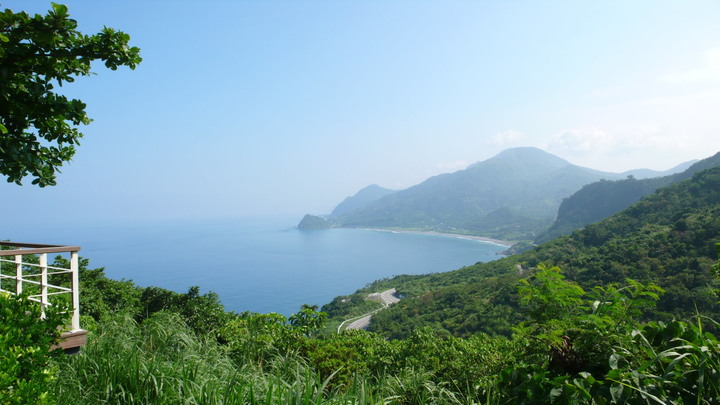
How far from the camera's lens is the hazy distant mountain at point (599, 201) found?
82500mm

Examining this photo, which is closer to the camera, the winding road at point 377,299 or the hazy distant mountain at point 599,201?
the winding road at point 377,299

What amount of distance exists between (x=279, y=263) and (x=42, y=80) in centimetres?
8407

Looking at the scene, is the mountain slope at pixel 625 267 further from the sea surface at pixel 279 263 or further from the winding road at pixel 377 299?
the sea surface at pixel 279 263

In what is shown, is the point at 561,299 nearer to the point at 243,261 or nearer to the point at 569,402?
the point at 569,402

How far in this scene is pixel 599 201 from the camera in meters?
90.3

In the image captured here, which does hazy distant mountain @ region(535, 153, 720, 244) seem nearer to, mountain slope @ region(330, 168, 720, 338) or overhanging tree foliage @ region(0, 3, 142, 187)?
mountain slope @ region(330, 168, 720, 338)

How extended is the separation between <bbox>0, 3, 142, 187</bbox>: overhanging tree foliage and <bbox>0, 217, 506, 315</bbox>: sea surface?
49.9m

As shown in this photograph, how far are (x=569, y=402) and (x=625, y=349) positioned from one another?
384 mm

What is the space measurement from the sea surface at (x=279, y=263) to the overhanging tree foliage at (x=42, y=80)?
49908 mm

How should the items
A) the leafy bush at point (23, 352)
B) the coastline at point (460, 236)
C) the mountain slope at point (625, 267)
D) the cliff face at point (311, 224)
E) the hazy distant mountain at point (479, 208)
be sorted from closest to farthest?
the leafy bush at point (23, 352), the mountain slope at point (625, 267), the coastline at point (460, 236), the hazy distant mountain at point (479, 208), the cliff face at point (311, 224)

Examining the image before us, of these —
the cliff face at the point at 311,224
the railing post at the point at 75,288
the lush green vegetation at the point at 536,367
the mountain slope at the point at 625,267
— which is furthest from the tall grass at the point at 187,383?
the cliff face at the point at 311,224

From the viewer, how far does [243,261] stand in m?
84.3

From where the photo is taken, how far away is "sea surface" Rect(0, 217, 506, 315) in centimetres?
5938

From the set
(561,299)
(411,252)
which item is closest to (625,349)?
(561,299)
